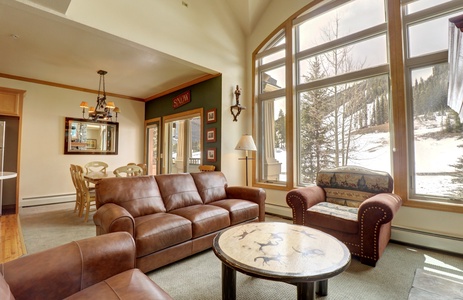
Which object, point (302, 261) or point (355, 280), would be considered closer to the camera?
point (302, 261)

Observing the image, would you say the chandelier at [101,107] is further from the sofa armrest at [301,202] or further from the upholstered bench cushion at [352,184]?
the upholstered bench cushion at [352,184]

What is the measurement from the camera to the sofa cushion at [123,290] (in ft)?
3.43

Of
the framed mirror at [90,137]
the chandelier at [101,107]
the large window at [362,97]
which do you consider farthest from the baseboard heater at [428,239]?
the framed mirror at [90,137]

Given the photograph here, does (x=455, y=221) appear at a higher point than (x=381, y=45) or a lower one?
lower

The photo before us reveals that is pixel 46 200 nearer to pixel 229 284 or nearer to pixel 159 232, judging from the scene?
pixel 159 232

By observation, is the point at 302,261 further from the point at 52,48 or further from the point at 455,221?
the point at 52,48

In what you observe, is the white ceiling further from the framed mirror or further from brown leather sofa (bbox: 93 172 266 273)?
brown leather sofa (bbox: 93 172 266 273)

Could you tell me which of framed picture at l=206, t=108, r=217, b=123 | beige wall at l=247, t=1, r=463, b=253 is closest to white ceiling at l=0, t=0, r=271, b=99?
framed picture at l=206, t=108, r=217, b=123

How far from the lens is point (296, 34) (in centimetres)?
412

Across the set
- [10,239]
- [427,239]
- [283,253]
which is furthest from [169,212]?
[427,239]

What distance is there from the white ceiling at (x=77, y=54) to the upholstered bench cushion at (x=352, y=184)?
2.85 m

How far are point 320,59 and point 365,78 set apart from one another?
885 millimetres

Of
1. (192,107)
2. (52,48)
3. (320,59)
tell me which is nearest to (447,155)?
(320,59)

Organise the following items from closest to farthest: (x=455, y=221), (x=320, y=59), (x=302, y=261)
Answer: (x=302, y=261) → (x=455, y=221) → (x=320, y=59)
